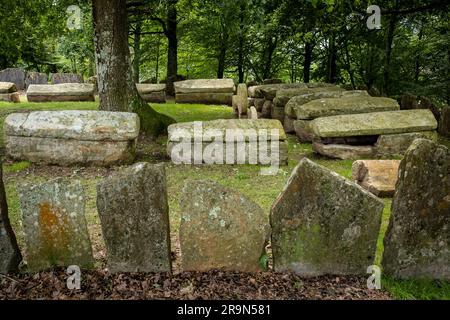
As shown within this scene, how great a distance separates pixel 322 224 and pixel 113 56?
6.97 metres

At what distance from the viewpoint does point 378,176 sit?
6.84 meters

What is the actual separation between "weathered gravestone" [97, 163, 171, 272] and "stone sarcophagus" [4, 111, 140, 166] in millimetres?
4406

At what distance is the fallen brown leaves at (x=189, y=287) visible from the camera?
12.4 ft

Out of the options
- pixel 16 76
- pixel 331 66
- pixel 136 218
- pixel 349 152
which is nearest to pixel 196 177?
pixel 349 152

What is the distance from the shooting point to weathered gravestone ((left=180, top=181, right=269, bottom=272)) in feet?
13.2

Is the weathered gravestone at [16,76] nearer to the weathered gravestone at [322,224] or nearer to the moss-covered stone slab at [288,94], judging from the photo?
the moss-covered stone slab at [288,94]

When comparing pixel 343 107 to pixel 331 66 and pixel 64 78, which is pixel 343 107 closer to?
pixel 331 66

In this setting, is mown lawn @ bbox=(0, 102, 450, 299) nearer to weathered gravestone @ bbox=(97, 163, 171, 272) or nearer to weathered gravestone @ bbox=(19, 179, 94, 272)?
weathered gravestone @ bbox=(19, 179, 94, 272)

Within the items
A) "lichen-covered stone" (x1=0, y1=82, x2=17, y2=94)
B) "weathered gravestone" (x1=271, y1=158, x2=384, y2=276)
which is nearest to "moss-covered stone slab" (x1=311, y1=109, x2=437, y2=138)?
"weathered gravestone" (x1=271, y1=158, x2=384, y2=276)
